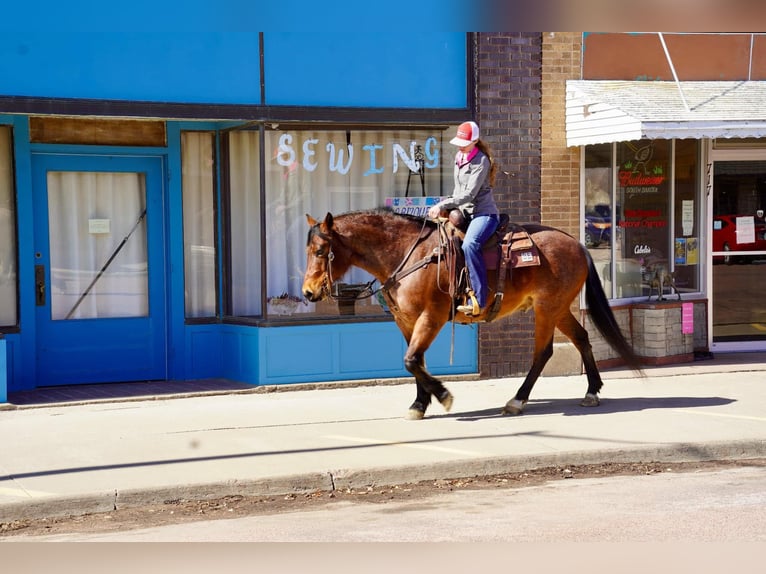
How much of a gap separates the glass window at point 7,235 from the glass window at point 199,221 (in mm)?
1908

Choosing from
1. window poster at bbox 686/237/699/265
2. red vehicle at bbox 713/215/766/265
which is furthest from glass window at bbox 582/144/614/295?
red vehicle at bbox 713/215/766/265

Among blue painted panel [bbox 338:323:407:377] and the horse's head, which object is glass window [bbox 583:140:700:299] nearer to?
blue painted panel [bbox 338:323:407:377]

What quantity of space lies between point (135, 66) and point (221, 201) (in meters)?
1.98

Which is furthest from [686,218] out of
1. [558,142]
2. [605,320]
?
[605,320]

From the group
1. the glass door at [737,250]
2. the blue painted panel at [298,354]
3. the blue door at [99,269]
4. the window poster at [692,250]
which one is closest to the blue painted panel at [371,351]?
the blue painted panel at [298,354]

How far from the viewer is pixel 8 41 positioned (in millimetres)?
9508

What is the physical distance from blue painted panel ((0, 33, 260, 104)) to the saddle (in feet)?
9.67

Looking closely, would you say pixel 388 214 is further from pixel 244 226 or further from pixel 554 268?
pixel 244 226

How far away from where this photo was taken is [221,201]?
453 inches

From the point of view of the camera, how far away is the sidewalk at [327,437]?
23.1ft

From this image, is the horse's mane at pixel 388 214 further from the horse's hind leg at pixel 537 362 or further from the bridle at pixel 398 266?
the horse's hind leg at pixel 537 362

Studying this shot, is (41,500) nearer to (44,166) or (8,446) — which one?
(8,446)
